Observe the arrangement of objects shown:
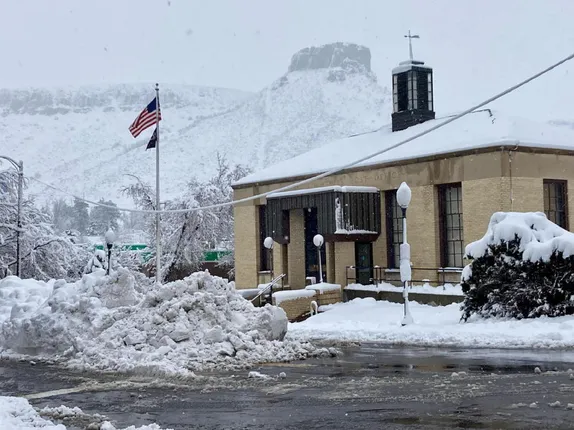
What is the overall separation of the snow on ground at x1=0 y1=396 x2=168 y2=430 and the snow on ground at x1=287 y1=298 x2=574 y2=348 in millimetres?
9112

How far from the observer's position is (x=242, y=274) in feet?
123

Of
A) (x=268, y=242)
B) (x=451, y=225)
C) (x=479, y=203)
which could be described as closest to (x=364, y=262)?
(x=451, y=225)

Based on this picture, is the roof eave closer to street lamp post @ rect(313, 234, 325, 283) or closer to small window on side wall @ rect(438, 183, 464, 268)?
small window on side wall @ rect(438, 183, 464, 268)

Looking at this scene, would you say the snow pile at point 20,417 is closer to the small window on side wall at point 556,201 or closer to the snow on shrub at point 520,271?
the snow on shrub at point 520,271

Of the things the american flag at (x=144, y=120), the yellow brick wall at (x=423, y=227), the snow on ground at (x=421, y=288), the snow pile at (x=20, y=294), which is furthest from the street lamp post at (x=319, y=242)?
the snow pile at (x=20, y=294)

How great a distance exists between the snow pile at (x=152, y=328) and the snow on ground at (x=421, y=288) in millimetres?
9618

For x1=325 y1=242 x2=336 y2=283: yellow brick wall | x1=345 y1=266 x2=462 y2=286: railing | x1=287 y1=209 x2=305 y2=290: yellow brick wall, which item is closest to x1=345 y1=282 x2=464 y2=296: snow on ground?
x1=345 y1=266 x2=462 y2=286: railing

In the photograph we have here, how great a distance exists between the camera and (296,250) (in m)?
32.9

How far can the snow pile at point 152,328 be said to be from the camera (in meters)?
14.2

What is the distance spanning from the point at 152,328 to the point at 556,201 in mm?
16907

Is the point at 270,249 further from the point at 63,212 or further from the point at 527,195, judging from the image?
the point at 63,212

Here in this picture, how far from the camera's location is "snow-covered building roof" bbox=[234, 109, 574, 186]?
26180 millimetres

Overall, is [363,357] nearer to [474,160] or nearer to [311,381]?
[311,381]

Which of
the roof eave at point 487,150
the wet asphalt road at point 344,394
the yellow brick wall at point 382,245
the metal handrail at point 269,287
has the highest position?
the roof eave at point 487,150
